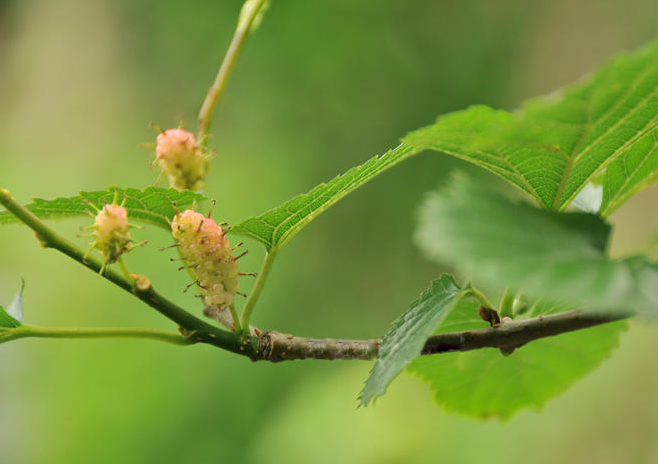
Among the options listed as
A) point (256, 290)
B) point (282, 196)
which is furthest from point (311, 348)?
point (282, 196)

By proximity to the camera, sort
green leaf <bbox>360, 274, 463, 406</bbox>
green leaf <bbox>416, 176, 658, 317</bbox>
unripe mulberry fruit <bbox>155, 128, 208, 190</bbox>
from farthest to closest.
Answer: unripe mulberry fruit <bbox>155, 128, 208, 190</bbox>
green leaf <bbox>360, 274, 463, 406</bbox>
green leaf <bbox>416, 176, 658, 317</bbox>

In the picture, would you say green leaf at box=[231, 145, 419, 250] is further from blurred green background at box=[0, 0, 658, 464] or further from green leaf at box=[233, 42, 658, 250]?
blurred green background at box=[0, 0, 658, 464]

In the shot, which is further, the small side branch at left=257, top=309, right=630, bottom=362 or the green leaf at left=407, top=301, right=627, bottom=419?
Result: the green leaf at left=407, top=301, right=627, bottom=419

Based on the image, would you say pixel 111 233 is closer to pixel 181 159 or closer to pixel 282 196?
pixel 181 159

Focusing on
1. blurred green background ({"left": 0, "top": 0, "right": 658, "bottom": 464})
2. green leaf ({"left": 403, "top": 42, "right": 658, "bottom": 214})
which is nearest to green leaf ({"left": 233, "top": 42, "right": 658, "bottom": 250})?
green leaf ({"left": 403, "top": 42, "right": 658, "bottom": 214})

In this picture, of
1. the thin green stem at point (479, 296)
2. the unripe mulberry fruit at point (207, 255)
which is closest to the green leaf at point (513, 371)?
the thin green stem at point (479, 296)

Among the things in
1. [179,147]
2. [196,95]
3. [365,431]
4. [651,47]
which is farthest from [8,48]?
[651,47]

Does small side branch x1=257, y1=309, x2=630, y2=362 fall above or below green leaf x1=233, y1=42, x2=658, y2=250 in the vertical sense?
below

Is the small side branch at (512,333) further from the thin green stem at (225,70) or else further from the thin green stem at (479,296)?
the thin green stem at (225,70)
